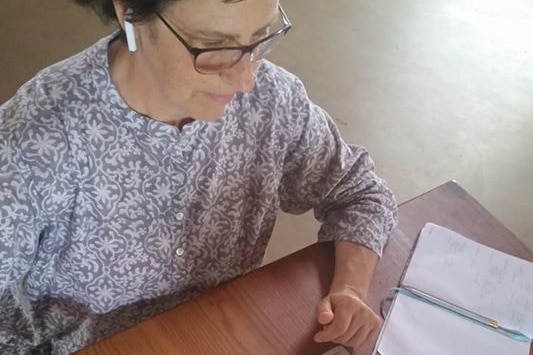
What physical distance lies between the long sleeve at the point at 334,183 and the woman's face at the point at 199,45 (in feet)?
0.70

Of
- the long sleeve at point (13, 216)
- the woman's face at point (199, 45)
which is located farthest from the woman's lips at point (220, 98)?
the long sleeve at point (13, 216)

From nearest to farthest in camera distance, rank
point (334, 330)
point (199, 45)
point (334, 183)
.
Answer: point (199, 45) → point (334, 330) → point (334, 183)

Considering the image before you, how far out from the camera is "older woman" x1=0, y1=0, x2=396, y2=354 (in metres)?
0.77

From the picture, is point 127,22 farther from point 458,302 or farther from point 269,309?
point 458,302

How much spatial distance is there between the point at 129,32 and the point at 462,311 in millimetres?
633

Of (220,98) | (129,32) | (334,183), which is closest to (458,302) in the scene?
(334,183)

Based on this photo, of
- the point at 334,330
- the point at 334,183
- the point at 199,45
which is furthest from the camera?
the point at 334,183

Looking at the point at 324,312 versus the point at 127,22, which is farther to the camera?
the point at 324,312

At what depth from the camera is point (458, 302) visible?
912 millimetres

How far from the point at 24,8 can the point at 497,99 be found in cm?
212

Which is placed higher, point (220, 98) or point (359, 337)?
point (220, 98)

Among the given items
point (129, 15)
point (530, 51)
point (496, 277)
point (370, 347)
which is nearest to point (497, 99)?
point (530, 51)

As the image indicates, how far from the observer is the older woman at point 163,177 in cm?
77

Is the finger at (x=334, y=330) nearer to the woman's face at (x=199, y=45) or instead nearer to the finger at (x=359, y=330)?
the finger at (x=359, y=330)
